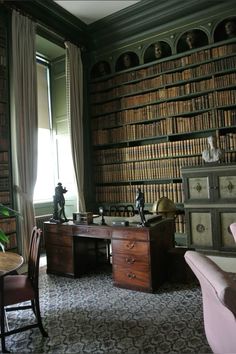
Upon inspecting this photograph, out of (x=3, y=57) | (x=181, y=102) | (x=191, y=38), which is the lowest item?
(x=181, y=102)

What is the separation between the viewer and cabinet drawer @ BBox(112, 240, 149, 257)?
110 inches

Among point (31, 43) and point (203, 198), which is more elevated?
point (31, 43)

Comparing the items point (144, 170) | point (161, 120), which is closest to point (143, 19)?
point (161, 120)

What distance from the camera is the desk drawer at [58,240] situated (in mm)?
3338

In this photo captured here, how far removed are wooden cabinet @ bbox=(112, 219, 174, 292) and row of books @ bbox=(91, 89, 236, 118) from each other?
2.09 m

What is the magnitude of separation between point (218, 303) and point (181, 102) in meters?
3.51

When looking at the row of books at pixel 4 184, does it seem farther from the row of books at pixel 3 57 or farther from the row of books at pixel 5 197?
the row of books at pixel 3 57

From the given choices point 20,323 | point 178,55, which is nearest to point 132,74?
point 178,55

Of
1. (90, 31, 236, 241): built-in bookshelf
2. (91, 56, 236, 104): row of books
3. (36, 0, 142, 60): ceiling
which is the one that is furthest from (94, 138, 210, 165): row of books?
(36, 0, 142, 60): ceiling

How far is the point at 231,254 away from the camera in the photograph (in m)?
3.63

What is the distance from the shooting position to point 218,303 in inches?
56.4

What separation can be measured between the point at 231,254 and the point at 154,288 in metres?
1.38

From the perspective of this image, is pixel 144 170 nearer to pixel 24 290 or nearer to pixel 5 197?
pixel 5 197

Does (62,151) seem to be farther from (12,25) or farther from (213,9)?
(213,9)
